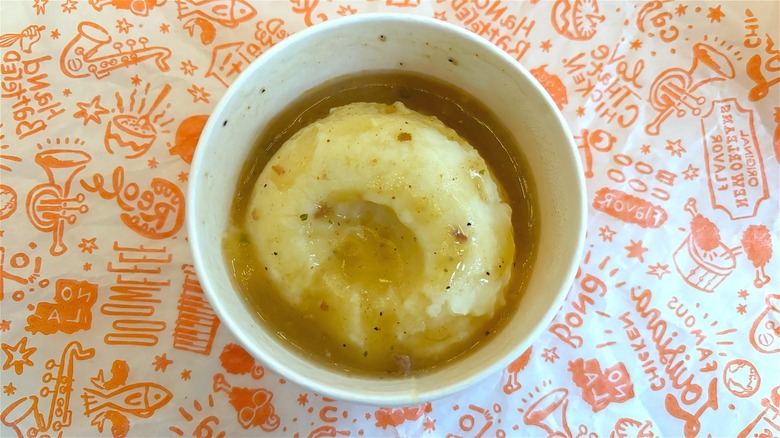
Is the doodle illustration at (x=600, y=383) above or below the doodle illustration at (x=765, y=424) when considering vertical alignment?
below

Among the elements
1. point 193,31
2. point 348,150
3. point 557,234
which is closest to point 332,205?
point 348,150

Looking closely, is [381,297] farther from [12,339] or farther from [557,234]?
[12,339]

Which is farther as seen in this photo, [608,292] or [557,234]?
[608,292]

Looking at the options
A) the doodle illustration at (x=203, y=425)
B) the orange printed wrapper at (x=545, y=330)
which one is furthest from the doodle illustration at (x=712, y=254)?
the doodle illustration at (x=203, y=425)

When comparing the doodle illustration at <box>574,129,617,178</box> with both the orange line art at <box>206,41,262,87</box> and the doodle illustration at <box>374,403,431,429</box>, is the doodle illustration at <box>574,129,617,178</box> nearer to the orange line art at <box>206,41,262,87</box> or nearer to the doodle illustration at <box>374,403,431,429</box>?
the doodle illustration at <box>374,403,431,429</box>

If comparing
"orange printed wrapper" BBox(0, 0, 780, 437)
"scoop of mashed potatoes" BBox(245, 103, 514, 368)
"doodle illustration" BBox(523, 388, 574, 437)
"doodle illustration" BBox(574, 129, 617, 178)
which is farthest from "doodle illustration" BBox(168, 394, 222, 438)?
"doodle illustration" BBox(574, 129, 617, 178)

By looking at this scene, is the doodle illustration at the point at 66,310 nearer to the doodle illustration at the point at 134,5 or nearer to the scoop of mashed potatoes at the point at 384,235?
the scoop of mashed potatoes at the point at 384,235
